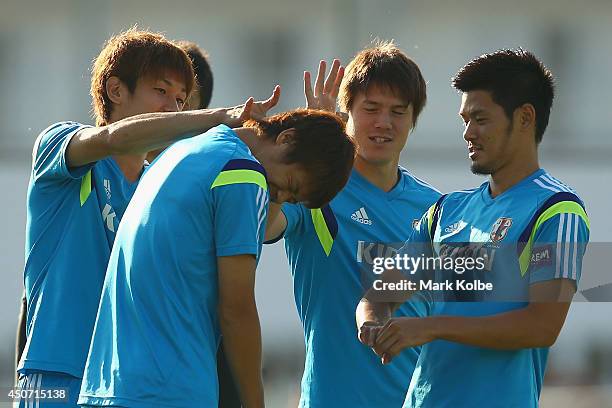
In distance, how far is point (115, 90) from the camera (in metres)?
5.04

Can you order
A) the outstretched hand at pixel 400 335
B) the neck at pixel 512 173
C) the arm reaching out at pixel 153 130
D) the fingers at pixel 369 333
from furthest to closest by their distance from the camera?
the neck at pixel 512 173 → the arm reaching out at pixel 153 130 → the fingers at pixel 369 333 → the outstretched hand at pixel 400 335

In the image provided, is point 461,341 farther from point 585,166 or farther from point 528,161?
point 585,166

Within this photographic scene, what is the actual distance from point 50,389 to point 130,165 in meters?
0.99

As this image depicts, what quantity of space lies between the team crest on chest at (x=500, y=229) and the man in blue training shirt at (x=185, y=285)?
2.90 ft

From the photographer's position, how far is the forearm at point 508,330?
4.22 m

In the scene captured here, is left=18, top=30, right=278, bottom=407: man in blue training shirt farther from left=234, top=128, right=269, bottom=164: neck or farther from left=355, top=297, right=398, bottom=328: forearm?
left=355, top=297, right=398, bottom=328: forearm

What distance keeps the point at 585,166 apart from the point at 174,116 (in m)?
9.00

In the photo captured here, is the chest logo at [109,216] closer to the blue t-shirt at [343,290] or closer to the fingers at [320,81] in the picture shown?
the blue t-shirt at [343,290]

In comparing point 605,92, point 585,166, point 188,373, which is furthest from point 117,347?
point 605,92

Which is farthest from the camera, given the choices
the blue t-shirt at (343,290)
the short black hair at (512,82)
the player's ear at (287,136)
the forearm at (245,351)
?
the blue t-shirt at (343,290)

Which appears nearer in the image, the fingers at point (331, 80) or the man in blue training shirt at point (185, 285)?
the man in blue training shirt at point (185, 285)

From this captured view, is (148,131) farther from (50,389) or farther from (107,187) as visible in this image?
(50,389)

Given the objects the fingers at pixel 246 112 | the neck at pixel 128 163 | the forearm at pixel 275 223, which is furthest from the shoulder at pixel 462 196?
the neck at pixel 128 163

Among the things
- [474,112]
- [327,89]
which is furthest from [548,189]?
[327,89]
